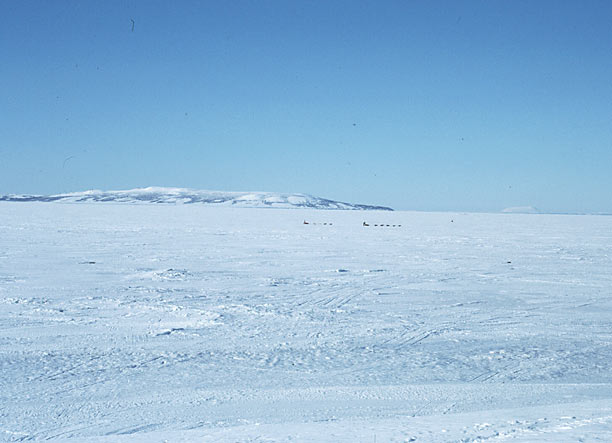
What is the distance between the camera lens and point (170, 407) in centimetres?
361

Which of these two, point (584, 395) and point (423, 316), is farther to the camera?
point (423, 316)

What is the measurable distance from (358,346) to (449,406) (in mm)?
1552

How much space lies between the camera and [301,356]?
189 inches

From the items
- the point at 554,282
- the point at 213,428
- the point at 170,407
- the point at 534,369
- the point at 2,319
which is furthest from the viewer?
the point at 554,282

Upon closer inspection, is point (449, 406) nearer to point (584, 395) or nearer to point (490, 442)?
point (490, 442)

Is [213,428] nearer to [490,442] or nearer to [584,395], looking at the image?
[490,442]

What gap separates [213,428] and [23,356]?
2.34 metres

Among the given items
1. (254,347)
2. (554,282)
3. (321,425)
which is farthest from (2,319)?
(554,282)

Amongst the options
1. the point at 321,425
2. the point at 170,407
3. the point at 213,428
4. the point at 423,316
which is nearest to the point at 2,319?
the point at 170,407

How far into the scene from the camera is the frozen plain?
334 cm

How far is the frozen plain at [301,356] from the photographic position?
334cm

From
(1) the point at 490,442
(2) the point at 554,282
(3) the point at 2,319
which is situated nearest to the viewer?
(1) the point at 490,442

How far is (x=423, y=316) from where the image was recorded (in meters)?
6.59

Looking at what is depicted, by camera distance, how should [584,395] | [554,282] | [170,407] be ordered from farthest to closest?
[554,282] → [584,395] → [170,407]
